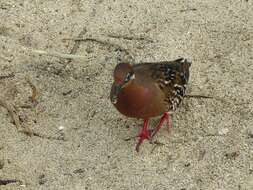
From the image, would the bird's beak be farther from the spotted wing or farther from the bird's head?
the spotted wing

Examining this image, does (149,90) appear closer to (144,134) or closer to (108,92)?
(144,134)

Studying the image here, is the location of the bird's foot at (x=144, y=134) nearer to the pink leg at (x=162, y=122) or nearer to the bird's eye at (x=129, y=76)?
the pink leg at (x=162, y=122)

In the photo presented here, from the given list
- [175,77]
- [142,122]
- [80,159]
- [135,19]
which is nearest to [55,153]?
[80,159]

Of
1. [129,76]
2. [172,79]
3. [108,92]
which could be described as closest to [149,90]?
[129,76]

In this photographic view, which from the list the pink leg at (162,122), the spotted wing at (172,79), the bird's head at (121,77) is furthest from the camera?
the pink leg at (162,122)

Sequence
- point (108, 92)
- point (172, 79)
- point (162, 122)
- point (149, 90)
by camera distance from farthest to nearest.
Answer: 1. point (108, 92)
2. point (162, 122)
3. point (172, 79)
4. point (149, 90)

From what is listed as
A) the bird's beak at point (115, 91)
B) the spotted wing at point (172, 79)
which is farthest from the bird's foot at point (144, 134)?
the bird's beak at point (115, 91)

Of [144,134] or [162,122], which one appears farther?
[162,122]
